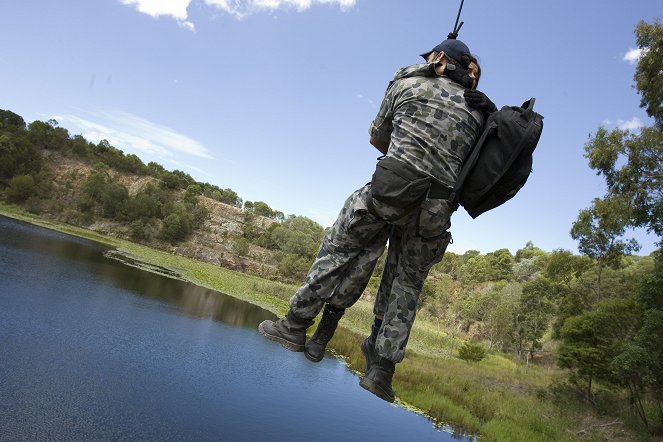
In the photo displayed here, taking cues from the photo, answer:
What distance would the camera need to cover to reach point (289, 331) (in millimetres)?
2254

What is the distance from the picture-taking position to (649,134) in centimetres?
1178

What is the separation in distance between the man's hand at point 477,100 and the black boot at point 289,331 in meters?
1.39

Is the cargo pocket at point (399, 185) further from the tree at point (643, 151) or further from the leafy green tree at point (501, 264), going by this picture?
the leafy green tree at point (501, 264)

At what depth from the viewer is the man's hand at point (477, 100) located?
82.7 inches

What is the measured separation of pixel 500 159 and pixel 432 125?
1.18 feet

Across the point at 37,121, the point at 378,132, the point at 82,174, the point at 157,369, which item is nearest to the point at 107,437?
the point at 157,369

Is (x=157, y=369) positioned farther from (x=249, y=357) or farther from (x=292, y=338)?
(x=292, y=338)

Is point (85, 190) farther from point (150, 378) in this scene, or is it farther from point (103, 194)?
point (150, 378)

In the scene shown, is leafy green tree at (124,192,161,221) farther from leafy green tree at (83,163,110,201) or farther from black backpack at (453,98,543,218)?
black backpack at (453,98,543,218)

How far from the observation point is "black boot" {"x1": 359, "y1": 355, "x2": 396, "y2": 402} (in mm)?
2203

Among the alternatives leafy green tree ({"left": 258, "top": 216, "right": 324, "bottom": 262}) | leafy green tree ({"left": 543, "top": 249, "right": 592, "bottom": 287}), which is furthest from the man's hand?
leafy green tree ({"left": 258, "top": 216, "right": 324, "bottom": 262})

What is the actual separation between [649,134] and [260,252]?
5909cm

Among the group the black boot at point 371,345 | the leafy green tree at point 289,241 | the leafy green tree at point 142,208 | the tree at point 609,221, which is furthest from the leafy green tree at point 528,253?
the black boot at point 371,345

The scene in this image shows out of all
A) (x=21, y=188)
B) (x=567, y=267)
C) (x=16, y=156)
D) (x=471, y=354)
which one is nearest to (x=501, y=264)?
(x=567, y=267)
